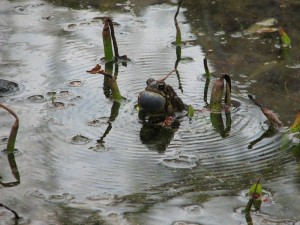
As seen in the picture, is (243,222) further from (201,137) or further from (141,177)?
(201,137)

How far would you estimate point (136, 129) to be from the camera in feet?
15.9

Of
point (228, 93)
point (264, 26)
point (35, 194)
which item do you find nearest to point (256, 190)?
point (35, 194)

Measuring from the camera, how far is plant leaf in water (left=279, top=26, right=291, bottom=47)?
20.3 ft

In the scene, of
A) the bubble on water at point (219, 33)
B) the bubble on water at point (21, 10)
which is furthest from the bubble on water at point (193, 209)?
the bubble on water at point (21, 10)

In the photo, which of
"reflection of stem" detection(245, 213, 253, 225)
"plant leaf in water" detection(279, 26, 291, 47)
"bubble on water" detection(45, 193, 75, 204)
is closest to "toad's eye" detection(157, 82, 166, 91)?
"bubble on water" detection(45, 193, 75, 204)

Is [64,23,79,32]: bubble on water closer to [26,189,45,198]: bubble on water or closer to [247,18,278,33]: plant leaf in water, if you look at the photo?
[247,18,278,33]: plant leaf in water

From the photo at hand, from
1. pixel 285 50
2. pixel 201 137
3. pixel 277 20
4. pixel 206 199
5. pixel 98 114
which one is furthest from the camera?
pixel 277 20

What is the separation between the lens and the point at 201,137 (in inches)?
185

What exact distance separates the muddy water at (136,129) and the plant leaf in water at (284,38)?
107mm

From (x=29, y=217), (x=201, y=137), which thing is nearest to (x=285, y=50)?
(x=201, y=137)

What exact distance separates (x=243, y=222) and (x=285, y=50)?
9.15ft

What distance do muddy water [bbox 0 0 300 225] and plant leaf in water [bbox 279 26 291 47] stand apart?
0.11 m

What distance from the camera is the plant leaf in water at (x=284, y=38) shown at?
6189 millimetres

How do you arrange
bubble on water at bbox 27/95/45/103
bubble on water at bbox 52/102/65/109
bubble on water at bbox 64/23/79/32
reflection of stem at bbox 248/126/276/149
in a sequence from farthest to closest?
bubble on water at bbox 64/23/79/32 → bubble on water at bbox 27/95/45/103 → bubble on water at bbox 52/102/65/109 → reflection of stem at bbox 248/126/276/149
